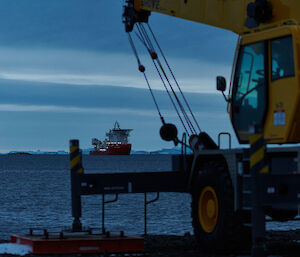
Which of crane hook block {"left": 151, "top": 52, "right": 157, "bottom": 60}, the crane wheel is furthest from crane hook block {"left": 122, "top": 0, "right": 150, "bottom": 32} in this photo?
the crane wheel

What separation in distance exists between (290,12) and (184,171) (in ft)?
12.2

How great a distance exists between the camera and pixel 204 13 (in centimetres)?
1296

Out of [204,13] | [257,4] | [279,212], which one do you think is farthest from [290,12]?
[279,212]

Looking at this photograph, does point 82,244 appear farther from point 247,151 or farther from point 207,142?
point 247,151

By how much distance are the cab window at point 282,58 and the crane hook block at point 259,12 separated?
Answer: 2.86 ft

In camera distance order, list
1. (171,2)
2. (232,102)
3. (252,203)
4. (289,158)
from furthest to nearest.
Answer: (171,2) < (232,102) < (289,158) < (252,203)

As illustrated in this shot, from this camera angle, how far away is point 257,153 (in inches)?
351

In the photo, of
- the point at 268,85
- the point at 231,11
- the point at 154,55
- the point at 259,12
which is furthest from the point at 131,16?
the point at 268,85

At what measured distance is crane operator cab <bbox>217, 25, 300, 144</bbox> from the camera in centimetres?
998

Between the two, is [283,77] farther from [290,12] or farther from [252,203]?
[252,203]

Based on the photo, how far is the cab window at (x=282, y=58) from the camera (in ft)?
32.8

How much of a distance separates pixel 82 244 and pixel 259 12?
5.04 meters

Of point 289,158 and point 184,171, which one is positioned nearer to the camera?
point 289,158

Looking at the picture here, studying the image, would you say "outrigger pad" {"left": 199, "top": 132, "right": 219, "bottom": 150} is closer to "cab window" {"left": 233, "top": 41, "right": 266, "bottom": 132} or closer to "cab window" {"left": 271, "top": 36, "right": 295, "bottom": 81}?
"cab window" {"left": 233, "top": 41, "right": 266, "bottom": 132}
